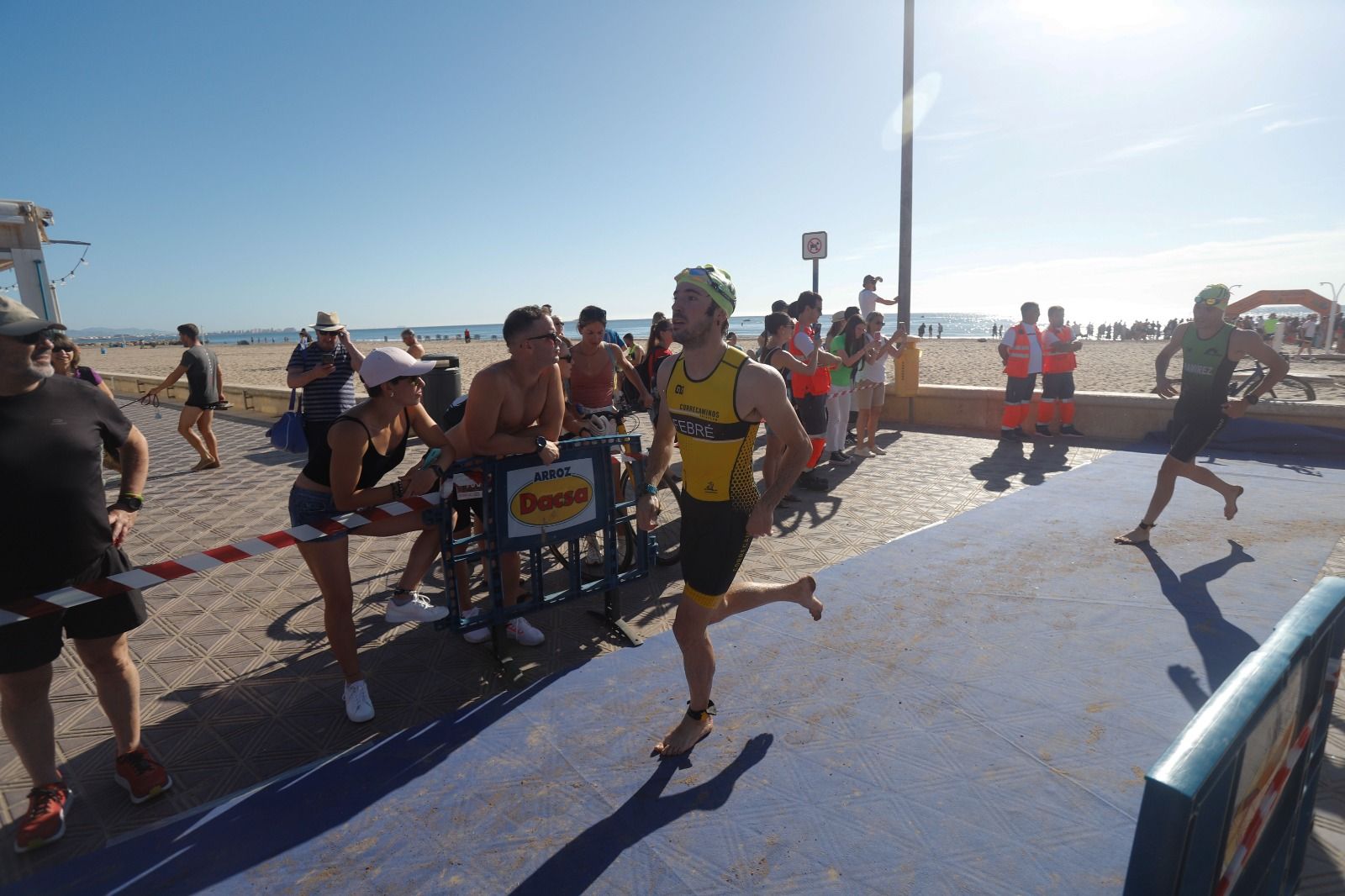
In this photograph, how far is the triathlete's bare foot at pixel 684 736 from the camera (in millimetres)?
3020

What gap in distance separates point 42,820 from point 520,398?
2654mm

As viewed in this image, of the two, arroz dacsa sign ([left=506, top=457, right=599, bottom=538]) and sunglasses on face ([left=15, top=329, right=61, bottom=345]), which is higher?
sunglasses on face ([left=15, top=329, right=61, bottom=345])

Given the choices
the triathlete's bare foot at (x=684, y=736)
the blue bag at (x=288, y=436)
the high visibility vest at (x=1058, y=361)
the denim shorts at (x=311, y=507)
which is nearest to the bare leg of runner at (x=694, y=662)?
the triathlete's bare foot at (x=684, y=736)

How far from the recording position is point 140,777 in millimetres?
2867

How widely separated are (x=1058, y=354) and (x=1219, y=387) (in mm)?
5243

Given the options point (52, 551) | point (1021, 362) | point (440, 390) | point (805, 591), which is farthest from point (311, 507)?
point (1021, 362)

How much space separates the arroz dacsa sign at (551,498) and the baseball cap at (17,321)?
1.97m

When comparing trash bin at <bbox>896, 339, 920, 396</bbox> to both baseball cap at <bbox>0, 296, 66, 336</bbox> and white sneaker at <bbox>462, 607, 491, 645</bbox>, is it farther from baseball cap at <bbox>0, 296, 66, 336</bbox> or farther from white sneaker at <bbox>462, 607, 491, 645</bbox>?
baseball cap at <bbox>0, 296, 66, 336</bbox>

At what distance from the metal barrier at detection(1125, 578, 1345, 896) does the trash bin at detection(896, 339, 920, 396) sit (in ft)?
32.7

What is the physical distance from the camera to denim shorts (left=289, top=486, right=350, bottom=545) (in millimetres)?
3344

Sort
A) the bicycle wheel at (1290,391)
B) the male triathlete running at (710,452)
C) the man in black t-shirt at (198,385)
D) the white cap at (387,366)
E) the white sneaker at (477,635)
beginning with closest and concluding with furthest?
1. the male triathlete running at (710,452)
2. the white cap at (387,366)
3. the white sneaker at (477,635)
4. the man in black t-shirt at (198,385)
5. the bicycle wheel at (1290,391)

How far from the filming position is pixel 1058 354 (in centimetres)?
1006

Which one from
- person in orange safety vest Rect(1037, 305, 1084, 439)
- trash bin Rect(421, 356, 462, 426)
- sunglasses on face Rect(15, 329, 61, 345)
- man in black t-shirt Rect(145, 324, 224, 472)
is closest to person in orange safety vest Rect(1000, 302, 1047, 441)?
person in orange safety vest Rect(1037, 305, 1084, 439)

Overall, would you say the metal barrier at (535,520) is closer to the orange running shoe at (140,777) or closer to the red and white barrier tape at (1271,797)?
the orange running shoe at (140,777)
